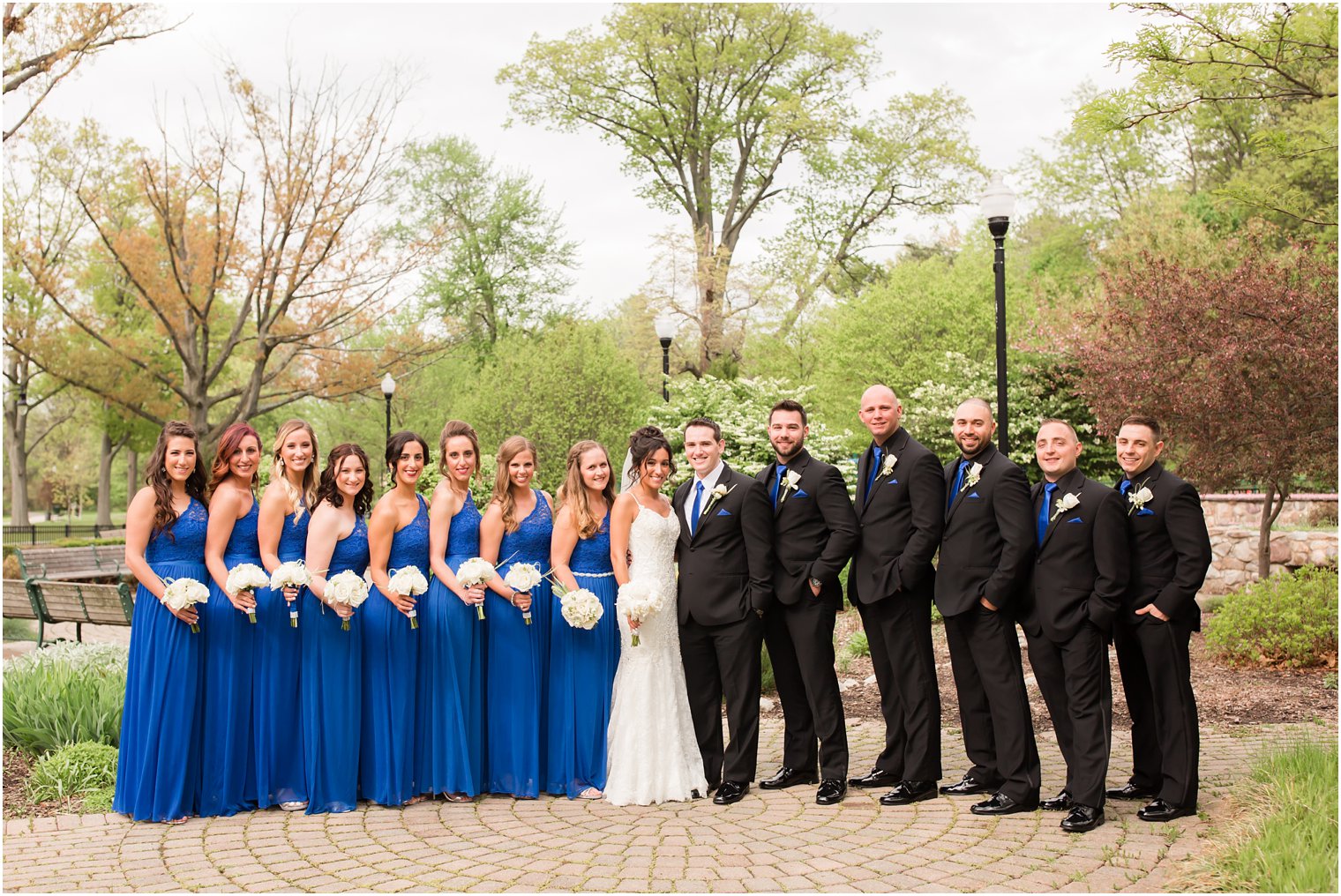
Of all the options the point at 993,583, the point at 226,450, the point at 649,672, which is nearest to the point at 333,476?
the point at 226,450

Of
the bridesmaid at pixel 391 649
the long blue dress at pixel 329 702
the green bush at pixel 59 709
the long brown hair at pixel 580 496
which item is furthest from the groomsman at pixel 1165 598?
the green bush at pixel 59 709

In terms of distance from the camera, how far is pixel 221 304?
106 feet

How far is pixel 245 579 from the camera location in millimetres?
6059

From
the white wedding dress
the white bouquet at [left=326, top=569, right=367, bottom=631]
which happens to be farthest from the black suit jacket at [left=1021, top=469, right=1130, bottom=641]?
the white bouquet at [left=326, top=569, right=367, bottom=631]

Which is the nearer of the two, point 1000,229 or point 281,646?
point 281,646

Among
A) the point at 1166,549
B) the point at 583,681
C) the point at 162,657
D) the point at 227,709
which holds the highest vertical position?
the point at 1166,549

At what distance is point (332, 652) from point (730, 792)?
94.7 inches

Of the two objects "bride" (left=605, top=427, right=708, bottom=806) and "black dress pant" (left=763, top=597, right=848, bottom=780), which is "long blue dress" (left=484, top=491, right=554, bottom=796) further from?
"black dress pant" (left=763, top=597, right=848, bottom=780)

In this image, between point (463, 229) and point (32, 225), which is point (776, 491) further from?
point (463, 229)

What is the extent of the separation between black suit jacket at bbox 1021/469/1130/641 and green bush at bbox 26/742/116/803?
217 inches

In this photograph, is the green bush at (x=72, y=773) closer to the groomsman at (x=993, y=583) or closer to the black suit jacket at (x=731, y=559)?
the black suit jacket at (x=731, y=559)

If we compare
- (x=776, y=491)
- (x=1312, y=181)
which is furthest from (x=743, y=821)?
(x=1312, y=181)

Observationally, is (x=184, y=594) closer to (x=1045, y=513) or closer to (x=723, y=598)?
(x=723, y=598)

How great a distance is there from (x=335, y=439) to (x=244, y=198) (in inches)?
759
